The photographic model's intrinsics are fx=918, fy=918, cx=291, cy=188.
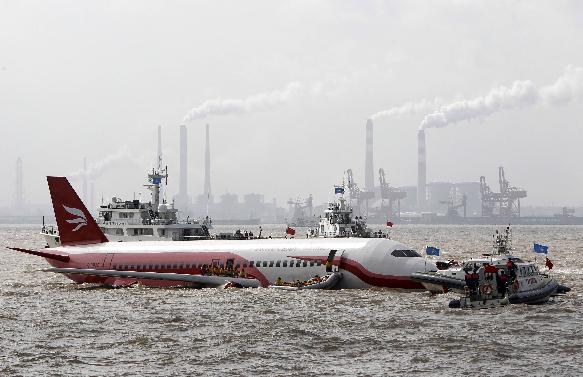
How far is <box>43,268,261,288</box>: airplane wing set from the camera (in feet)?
199

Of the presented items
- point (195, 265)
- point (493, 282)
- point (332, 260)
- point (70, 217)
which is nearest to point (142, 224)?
point (70, 217)

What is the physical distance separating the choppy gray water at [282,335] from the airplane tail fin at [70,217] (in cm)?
833

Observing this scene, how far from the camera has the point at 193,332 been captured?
142 ft

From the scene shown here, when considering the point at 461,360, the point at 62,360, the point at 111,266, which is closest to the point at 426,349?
the point at 461,360

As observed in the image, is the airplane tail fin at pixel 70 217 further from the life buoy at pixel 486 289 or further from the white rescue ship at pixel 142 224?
the life buoy at pixel 486 289

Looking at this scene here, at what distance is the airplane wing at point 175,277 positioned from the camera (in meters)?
60.6

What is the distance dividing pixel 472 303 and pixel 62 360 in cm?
2420

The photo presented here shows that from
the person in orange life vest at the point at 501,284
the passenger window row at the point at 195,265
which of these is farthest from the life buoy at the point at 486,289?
the passenger window row at the point at 195,265

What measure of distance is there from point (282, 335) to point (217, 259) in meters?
20.4

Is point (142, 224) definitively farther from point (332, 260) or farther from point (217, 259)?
point (332, 260)

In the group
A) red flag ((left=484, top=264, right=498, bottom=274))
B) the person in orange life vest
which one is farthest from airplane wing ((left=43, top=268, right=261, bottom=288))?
the person in orange life vest

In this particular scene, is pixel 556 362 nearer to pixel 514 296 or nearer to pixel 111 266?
pixel 514 296

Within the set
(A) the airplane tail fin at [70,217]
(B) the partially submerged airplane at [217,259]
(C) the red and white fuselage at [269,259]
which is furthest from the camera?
(A) the airplane tail fin at [70,217]

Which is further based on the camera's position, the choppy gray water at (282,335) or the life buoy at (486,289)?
the life buoy at (486,289)
